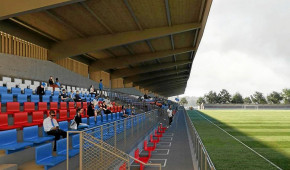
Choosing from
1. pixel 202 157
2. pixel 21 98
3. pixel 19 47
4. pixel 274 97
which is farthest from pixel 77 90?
pixel 274 97

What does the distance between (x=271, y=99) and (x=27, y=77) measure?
17914 centimetres

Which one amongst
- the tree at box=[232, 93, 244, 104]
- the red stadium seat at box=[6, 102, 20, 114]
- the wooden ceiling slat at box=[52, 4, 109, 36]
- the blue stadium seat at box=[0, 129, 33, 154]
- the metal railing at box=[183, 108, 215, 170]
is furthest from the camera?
the tree at box=[232, 93, 244, 104]

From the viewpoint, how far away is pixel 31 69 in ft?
63.0

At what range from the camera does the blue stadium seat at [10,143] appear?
23.4 feet

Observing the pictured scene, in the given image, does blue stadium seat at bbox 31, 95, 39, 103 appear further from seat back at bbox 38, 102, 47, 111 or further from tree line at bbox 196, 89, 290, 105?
tree line at bbox 196, 89, 290, 105

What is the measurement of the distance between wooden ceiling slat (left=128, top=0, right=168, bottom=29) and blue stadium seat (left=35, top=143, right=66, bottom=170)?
12.5m

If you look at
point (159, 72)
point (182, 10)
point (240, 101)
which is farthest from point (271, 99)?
point (182, 10)

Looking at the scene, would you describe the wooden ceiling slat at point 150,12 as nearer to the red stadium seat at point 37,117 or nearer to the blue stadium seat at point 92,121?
the blue stadium seat at point 92,121

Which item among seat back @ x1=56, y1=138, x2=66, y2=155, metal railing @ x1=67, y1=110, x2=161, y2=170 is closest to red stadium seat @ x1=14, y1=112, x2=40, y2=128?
seat back @ x1=56, y1=138, x2=66, y2=155

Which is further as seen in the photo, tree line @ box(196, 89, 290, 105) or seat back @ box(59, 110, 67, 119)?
tree line @ box(196, 89, 290, 105)

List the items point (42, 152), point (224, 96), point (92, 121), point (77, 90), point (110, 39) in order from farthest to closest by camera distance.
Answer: point (224, 96) → point (110, 39) → point (77, 90) → point (92, 121) → point (42, 152)

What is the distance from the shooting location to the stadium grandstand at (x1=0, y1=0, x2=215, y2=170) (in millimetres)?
7863

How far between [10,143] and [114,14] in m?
13.8

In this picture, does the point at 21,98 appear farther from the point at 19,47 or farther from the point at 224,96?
the point at 224,96
